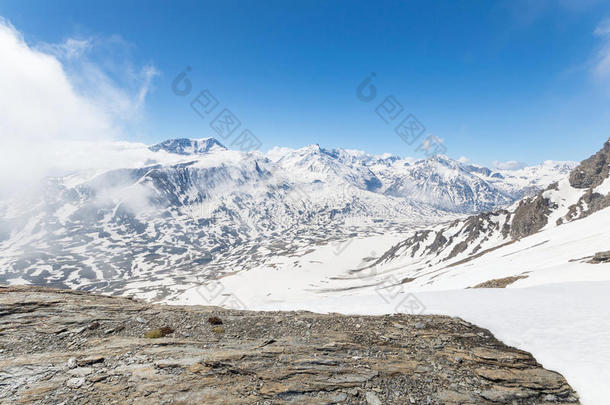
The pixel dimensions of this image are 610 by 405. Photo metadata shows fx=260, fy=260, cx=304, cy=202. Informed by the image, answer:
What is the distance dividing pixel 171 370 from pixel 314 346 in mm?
6581

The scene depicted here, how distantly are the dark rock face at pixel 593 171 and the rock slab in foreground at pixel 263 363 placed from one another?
7473 inches

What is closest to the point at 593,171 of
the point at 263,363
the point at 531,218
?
the point at 531,218

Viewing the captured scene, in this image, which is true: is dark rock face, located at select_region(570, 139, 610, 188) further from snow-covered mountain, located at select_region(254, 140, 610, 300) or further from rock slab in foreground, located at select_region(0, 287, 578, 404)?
rock slab in foreground, located at select_region(0, 287, 578, 404)

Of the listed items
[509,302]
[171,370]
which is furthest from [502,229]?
[171,370]

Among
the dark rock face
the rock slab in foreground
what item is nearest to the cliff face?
the dark rock face

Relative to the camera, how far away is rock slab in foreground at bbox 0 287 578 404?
9.84 m

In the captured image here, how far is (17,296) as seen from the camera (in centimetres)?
1933

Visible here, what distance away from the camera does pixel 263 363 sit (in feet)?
38.3

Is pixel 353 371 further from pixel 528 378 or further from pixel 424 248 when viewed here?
pixel 424 248

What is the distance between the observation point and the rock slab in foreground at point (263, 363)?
9844 millimetres

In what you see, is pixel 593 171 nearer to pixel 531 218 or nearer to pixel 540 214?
pixel 540 214

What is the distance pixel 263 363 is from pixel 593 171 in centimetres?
21670

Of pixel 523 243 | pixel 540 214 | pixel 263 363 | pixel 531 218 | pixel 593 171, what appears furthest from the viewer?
pixel 593 171

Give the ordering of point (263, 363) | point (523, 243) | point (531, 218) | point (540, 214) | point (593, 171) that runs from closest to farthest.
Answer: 1. point (263, 363)
2. point (523, 243)
3. point (540, 214)
4. point (531, 218)
5. point (593, 171)
